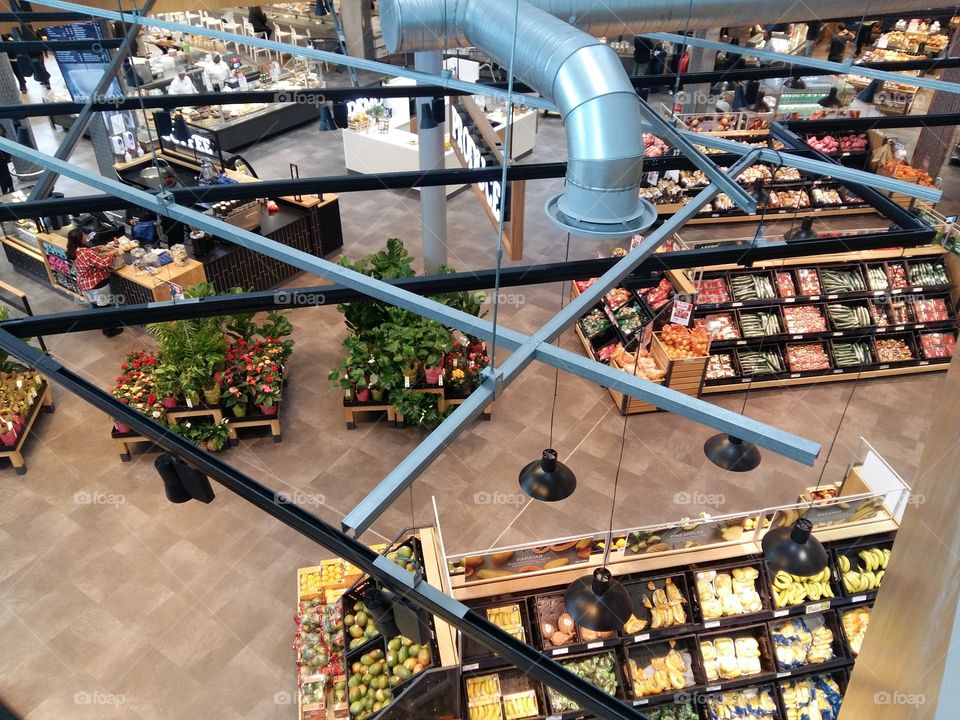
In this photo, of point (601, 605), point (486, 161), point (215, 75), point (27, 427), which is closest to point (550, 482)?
point (601, 605)

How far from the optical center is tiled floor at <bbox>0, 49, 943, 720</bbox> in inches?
224

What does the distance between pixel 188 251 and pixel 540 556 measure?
6.69m

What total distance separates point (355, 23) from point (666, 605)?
16582mm

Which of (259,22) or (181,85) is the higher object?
(259,22)

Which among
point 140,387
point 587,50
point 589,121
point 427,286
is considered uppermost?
point 587,50

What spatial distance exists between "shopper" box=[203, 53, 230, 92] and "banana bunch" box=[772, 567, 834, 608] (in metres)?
14.6

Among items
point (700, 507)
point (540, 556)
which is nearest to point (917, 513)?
point (540, 556)

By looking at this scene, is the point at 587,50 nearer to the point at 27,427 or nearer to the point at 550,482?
the point at 550,482

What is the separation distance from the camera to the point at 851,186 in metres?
Answer: 5.21

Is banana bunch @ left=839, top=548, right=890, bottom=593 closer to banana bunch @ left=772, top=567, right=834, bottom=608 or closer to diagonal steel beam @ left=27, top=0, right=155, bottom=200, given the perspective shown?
banana bunch @ left=772, top=567, right=834, bottom=608

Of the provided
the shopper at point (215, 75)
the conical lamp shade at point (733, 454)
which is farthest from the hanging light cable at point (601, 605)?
the shopper at point (215, 75)

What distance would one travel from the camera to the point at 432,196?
9.89m

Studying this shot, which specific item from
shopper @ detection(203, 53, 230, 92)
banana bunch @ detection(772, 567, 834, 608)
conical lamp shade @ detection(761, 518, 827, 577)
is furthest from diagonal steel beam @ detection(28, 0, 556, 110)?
shopper @ detection(203, 53, 230, 92)

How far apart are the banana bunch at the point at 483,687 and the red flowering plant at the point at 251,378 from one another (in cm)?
370
